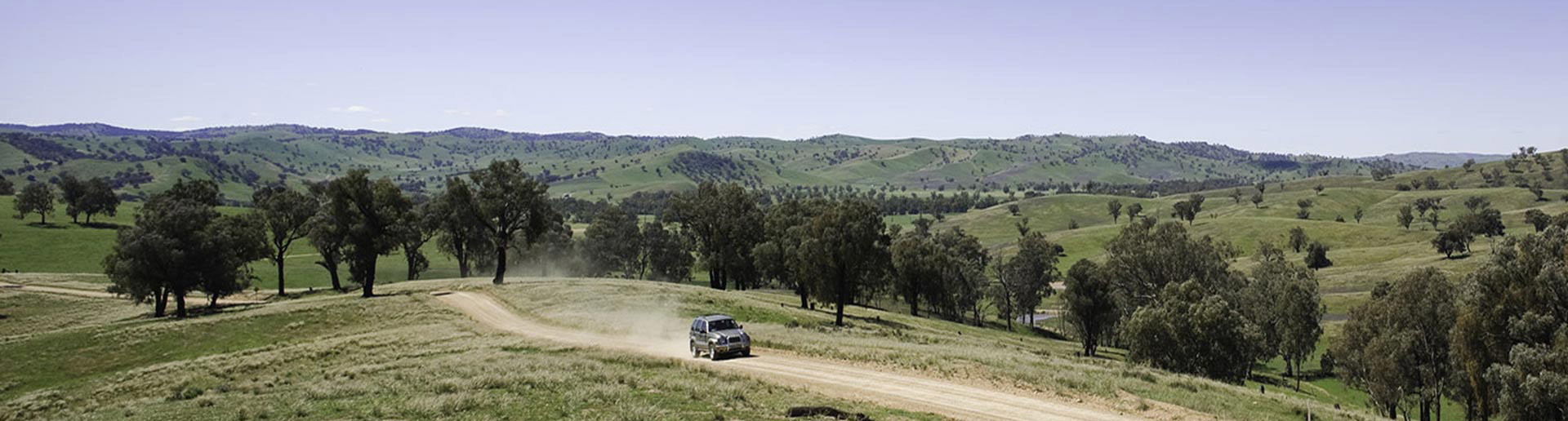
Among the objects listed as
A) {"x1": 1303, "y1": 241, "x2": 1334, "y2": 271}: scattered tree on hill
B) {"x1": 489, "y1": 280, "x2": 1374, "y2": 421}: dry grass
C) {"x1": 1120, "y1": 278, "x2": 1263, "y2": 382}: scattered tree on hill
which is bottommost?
{"x1": 1303, "y1": 241, "x2": 1334, "y2": 271}: scattered tree on hill

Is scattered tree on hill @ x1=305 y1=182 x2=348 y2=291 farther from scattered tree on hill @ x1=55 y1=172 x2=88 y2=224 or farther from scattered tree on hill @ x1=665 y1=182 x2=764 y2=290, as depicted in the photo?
scattered tree on hill @ x1=55 y1=172 x2=88 y2=224

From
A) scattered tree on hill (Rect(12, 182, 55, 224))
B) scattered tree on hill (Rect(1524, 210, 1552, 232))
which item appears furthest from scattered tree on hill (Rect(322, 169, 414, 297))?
scattered tree on hill (Rect(1524, 210, 1552, 232))

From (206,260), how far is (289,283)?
49.7 m

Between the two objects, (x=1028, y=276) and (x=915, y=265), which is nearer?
(x=915, y=265)

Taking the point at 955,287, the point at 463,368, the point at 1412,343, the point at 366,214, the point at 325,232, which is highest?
the point at 366,214

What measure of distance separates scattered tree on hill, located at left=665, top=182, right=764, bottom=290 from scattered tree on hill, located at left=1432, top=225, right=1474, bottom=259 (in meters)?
141

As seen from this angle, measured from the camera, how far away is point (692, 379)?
3106 centimetres

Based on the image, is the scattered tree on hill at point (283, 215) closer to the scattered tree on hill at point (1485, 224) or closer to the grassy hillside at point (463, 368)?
the grassy hillside at point (463, 368)

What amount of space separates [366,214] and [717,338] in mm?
52770

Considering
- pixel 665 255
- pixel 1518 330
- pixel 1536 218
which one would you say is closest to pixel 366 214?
pixel 665 255

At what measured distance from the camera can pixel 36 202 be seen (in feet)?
497

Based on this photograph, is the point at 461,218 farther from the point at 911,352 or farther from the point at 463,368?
the point at 911,352

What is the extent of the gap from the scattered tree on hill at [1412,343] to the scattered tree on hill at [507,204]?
2780 inches

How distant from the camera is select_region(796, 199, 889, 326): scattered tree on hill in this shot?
67000 mm
